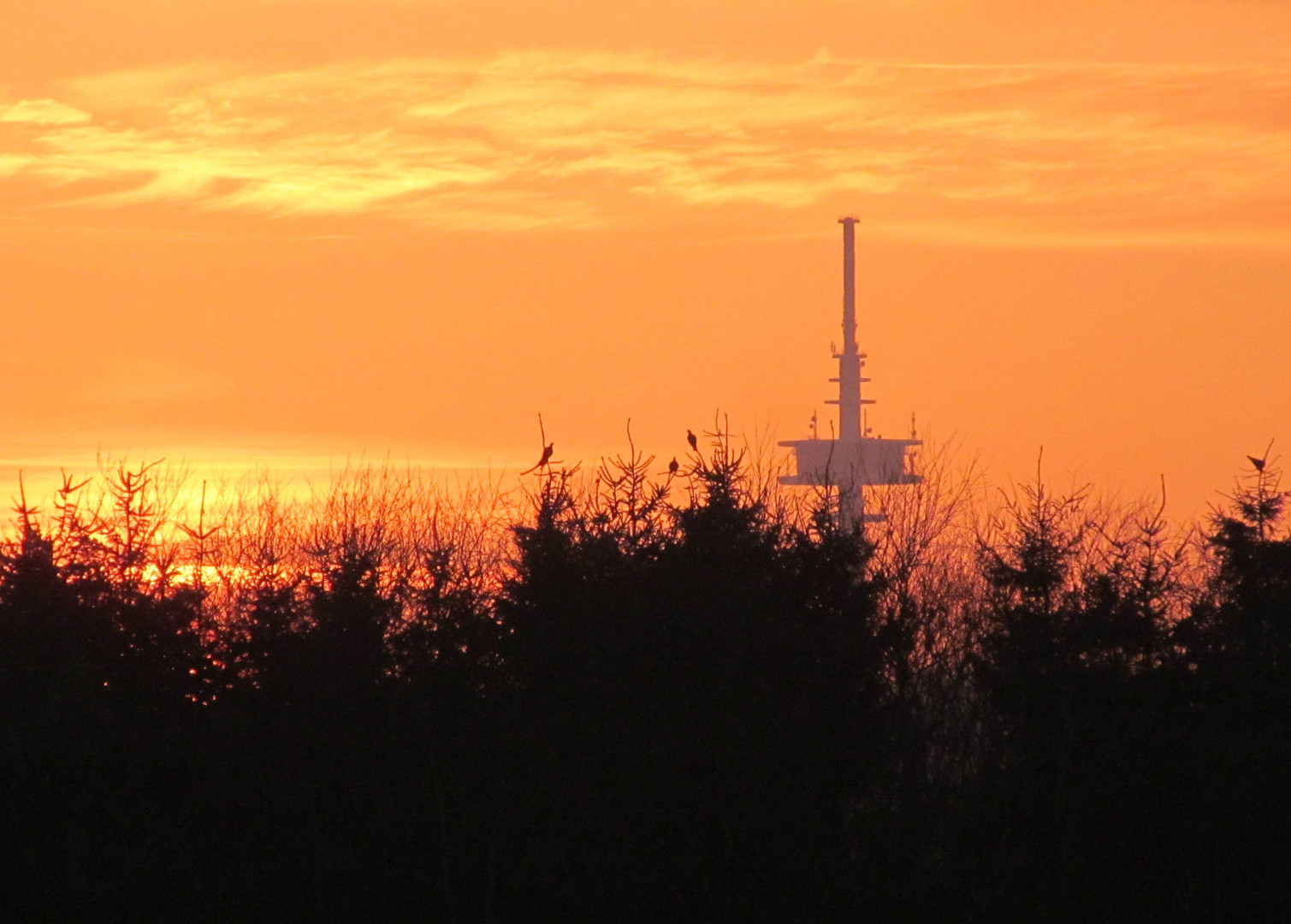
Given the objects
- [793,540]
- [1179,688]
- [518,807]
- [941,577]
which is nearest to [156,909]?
[518,807]

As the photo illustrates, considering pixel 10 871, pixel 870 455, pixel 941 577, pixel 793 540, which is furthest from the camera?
pixel 870 455

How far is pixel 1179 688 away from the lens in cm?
1786

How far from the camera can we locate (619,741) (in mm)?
16812

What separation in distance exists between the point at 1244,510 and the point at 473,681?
835 centimetres

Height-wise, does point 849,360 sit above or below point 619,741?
above

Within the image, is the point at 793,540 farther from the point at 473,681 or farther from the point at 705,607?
the point at 473,681

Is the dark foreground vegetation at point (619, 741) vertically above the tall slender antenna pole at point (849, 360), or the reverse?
the tall slender antenna pole at point (849, 360)

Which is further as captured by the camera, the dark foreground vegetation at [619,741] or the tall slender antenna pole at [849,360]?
the tall slender antenna pole at [849,360]

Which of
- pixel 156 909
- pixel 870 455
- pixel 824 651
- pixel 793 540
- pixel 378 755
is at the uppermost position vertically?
pixel 870 455

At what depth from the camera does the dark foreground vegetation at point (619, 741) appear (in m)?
16.6

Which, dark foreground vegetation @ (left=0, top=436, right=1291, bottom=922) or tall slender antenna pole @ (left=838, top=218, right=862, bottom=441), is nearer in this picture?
dark foreground vegetation @ (left=0, top=436, right=1291, bottom=922)

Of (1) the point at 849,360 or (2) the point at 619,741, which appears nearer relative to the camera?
(2) the point at 619,741

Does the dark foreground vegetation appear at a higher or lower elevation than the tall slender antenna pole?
lower

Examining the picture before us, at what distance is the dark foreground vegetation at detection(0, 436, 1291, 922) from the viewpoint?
16.6 m
